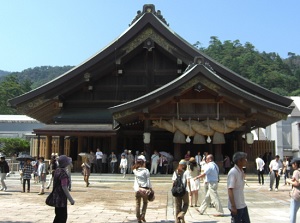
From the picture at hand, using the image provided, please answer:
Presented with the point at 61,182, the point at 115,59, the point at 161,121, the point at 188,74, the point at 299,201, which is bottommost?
the point at 299,201

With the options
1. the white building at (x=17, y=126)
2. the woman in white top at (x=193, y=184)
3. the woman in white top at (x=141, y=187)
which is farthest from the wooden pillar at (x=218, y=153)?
the white building at (x=17, y=126)

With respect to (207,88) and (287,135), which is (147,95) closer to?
(207,88)

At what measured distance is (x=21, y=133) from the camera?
5175 cm

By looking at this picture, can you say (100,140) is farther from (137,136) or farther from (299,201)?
(299,201)

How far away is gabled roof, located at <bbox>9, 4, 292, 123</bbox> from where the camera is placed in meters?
20.7

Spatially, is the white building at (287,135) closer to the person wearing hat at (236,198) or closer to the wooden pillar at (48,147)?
the wooden pillar at (48,147)

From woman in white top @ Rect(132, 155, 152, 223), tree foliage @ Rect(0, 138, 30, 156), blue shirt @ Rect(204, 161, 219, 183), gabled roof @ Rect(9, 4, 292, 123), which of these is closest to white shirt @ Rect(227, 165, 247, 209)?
woman in white top @ Rect(132, 155, 152, 223)

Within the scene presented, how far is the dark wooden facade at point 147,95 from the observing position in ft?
60.8

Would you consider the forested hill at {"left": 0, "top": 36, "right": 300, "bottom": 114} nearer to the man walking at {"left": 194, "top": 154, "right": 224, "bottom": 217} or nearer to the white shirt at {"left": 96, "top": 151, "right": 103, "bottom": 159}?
the white shirt at {"left": 96, "top": 151, "right": 103, "bottom": 159}

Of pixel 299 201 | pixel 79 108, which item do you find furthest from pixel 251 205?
pixel 79 108

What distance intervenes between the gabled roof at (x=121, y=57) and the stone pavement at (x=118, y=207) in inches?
260

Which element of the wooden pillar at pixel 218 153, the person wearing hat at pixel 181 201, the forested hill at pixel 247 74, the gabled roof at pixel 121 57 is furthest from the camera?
the forested hill at pixel 247 74

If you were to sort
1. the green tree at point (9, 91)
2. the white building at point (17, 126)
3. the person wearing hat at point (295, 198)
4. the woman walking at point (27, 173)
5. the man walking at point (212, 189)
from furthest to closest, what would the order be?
1. the green tree at point (9, 91)
2. the white building at point (17, 126)
3. the woman walking at point (27, 173)
4. the man walking at point (212, 189)
5. the person wearing hat at point (295, 198)

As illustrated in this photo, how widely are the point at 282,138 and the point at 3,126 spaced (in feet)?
123
